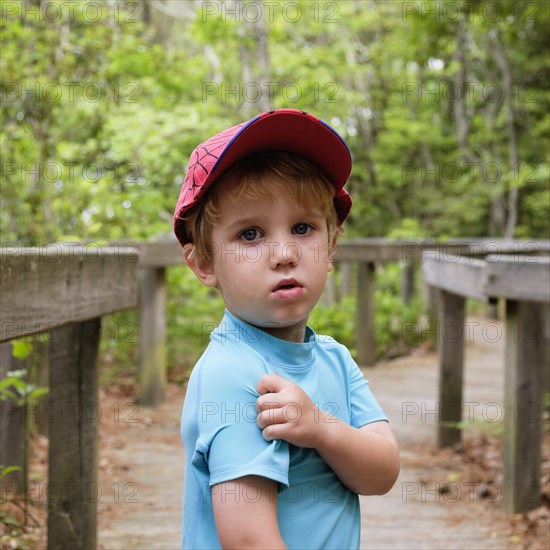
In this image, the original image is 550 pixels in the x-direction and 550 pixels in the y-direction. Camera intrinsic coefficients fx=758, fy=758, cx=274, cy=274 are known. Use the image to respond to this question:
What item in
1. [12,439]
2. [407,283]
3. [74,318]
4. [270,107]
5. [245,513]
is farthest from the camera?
[407,283]

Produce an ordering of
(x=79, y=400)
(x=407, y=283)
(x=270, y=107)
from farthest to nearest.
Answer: (x=407, y=283) < (x=270, y=107) < (x=79, y=400)

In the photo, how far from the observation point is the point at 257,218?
4.72 ft

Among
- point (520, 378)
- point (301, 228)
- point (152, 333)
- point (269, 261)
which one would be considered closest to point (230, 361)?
point (269, 261)

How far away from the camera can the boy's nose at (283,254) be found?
140cm

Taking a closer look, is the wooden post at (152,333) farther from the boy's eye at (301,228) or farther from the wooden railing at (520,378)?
the boy's eye at (301,228)

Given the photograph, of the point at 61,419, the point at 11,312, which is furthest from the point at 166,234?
the point at 11,312

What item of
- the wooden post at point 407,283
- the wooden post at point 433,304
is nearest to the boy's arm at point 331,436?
the wooden post at point 433,304

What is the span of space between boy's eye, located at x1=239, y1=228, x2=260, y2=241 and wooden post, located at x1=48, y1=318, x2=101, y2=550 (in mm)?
1347

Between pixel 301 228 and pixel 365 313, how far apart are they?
671 cm

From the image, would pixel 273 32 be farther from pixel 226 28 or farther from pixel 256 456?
pixel 256 456

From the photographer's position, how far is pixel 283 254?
140 centimetres

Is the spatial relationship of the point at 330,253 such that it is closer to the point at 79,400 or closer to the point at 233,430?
the point at 233,430

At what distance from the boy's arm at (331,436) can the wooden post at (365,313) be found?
21.4 feet

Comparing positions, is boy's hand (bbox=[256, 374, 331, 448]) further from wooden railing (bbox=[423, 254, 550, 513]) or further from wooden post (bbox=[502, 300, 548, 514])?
wooden post (bbox=[502, 300, 548, 514])
